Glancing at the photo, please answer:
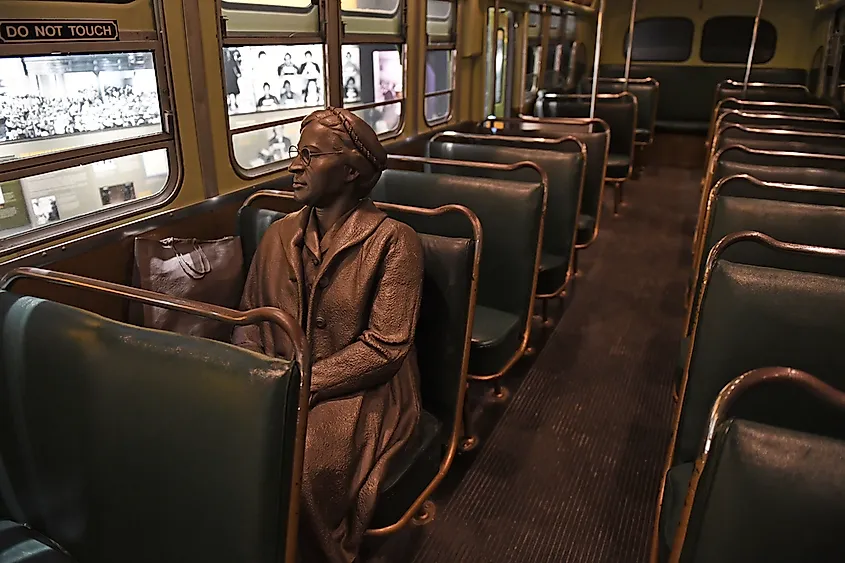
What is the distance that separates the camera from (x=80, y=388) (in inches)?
47.2

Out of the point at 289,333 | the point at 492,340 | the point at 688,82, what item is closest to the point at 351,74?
the point at 492,340

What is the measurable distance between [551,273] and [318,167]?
1.69 meters

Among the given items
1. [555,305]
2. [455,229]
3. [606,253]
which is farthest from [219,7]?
[606,253]

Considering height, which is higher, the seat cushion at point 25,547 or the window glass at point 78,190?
the window glass at point 78,190

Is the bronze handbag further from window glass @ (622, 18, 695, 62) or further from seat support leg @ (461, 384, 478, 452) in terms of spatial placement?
window glass @ (622, 18, 695, 62)

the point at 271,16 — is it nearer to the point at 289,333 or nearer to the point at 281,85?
the point at 281,85

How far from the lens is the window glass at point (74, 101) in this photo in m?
1.70

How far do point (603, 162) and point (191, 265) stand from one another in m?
2.63

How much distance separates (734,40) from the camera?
8.32 m

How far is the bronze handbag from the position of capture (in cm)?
199

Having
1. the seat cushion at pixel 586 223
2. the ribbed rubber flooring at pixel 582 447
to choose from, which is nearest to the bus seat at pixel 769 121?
the ribbed rubber flooring at pixel 582 447

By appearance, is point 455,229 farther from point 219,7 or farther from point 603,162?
point 603,162

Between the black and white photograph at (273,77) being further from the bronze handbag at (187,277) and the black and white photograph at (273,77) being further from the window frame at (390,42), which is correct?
the bronze handbag at (187,277)

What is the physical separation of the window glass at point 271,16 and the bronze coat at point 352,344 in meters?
1.10
